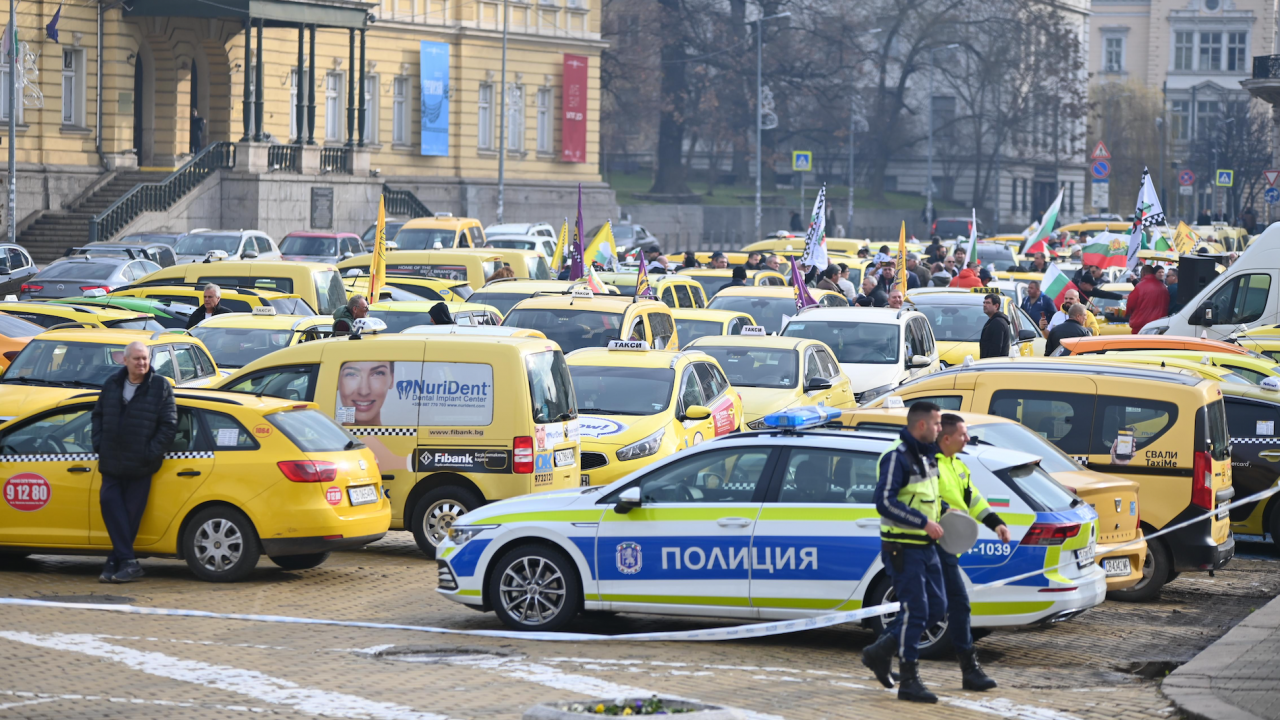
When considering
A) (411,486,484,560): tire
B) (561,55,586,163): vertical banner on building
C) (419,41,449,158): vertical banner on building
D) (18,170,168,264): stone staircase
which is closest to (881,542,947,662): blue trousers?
(411,486,484,560): tire

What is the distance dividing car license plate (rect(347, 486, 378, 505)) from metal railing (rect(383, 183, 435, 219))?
43722 millimetres

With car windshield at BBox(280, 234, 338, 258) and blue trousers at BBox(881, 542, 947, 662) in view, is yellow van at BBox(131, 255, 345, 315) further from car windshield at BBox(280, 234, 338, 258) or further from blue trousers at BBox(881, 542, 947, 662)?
blue trousers at BBox(881, 542, 947, 662)

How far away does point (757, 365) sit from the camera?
1864 cm

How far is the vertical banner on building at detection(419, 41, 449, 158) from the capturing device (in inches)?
2355

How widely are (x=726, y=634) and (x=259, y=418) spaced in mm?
4122

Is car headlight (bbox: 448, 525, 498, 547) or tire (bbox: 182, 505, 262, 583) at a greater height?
car headlight (bbox: 448, 525, 498, 547)

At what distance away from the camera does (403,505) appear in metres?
13.4

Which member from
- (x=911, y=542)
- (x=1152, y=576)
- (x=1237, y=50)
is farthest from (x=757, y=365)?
(x=1237, y=50)

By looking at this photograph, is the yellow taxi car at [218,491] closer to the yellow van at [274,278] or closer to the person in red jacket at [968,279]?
the yellow van at [274,278]

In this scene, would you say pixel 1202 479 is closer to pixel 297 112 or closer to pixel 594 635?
pixel 594 635

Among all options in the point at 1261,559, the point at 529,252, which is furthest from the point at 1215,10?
the point at 1261,559

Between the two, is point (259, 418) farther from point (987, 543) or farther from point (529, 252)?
point (529, 252)

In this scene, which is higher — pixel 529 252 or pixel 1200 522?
pixel 529 252

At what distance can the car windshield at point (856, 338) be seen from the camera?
68.5 ft
